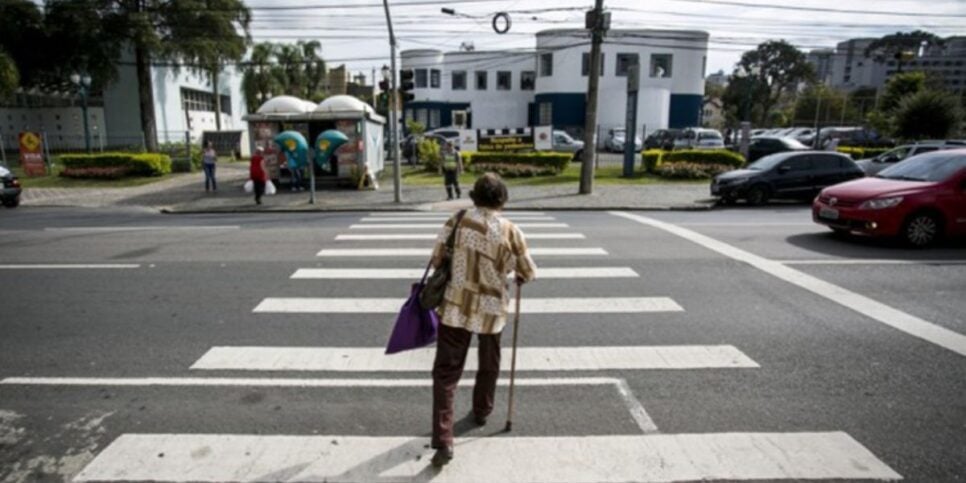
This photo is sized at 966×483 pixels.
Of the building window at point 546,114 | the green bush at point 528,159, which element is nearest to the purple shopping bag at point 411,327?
the green bush at point 528,159

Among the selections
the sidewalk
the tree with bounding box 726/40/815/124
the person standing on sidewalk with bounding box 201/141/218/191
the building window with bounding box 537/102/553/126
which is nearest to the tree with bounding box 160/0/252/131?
the sidewalk

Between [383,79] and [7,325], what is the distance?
43.2 ft

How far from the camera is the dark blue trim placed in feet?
148

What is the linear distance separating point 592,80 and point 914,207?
33.4 ft

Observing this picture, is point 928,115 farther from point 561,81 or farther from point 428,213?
point 428,213

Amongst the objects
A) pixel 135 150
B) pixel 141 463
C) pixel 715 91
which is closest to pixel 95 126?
pixel 135 150

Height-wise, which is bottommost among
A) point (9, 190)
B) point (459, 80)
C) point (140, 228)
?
point (140, 228)

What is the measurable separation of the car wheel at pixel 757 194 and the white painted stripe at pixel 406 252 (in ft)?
27.5

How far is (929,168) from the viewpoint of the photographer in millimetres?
10188

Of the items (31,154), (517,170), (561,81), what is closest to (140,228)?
(517,170)

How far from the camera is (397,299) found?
688cm

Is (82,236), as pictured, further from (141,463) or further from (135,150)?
(135,150)

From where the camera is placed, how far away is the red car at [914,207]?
9523mm

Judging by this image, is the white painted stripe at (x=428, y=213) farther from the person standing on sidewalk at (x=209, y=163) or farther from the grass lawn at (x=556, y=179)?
the person standing on sidewalk at (x=209, y=163)
